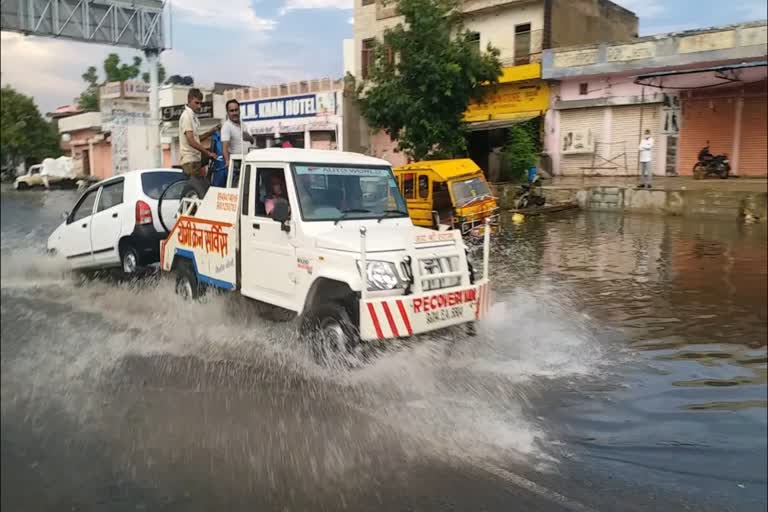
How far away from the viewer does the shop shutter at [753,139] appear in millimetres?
1527

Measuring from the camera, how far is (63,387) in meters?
1.90

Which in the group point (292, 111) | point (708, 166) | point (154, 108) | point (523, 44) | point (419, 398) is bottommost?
point (419, 398)

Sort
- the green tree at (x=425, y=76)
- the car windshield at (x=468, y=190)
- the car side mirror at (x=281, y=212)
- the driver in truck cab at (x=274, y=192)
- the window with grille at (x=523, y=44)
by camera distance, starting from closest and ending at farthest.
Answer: the car side mirror at (x=281, y=212) → the driver in truck cab at (x=274, y=192) → the car windshield at (x=468, y=190) → the green tree at (x=425, y=76) → the window with grille at (x=523, y=44)

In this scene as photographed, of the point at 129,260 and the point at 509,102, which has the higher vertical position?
the point at 509,102

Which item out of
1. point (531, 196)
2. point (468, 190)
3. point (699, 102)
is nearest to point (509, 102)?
point (468, 190)

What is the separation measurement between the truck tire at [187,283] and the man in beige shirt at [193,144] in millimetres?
1040

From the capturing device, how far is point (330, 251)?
191 inches

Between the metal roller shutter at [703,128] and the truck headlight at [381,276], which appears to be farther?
the truck headlight at [381,276]

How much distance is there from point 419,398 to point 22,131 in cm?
346

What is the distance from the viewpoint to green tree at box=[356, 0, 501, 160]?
1644cm

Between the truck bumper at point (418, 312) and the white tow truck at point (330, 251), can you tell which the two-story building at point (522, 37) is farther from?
the truck bumper at point (418, 312)

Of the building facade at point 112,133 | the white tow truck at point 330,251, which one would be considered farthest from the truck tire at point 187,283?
the building facade at point 112,133

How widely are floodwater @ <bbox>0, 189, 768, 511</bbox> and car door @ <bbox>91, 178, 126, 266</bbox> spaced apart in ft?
2.05

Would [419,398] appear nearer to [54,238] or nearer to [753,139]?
[54,238]
